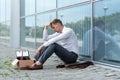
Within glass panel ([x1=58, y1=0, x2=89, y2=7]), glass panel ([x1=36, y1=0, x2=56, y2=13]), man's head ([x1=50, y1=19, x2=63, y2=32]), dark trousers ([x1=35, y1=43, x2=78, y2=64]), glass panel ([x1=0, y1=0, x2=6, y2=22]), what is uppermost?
glass panel ([x1=0, y1=0, x2=6, y2=22])

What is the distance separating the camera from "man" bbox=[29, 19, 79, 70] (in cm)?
560

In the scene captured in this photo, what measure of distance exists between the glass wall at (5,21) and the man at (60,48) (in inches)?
381

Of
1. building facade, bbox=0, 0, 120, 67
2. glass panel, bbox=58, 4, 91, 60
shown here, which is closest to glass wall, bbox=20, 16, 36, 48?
building facade, bbox=0, 0, 120, 67

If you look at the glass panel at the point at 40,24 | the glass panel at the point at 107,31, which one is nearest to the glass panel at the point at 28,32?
the glass panel at the point at 40,24

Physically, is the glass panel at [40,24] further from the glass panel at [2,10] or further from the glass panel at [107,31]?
the glass panel at [2,10]

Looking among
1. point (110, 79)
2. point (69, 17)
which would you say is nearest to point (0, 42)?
point (69, 17)

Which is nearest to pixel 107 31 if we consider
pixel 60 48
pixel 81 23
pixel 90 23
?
pixel 90 23

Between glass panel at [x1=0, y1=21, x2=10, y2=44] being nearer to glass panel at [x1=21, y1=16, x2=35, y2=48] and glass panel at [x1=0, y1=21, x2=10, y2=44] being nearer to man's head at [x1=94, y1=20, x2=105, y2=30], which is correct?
glass panel at [x1=21, y1=16, x2=35, y2=48]

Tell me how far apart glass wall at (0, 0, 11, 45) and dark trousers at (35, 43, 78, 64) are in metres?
9.85

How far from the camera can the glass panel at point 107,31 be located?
18.0 feet

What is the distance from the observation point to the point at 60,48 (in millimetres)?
5723

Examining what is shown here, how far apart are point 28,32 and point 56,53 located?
654 cm

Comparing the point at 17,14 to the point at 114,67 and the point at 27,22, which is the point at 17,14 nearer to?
the point at 27,22

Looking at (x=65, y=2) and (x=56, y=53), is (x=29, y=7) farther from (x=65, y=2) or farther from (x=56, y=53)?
(x=56, y=53)
